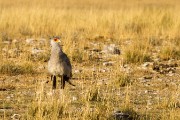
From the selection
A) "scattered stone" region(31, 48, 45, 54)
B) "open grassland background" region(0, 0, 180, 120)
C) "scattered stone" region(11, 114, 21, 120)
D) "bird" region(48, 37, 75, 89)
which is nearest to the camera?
"scattered stone" region(11, 114, 21, 120)

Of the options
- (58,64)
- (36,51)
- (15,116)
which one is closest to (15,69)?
(58,64)

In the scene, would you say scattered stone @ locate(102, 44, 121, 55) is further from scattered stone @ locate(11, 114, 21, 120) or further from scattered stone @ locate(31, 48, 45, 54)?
scattered stone @ locate(11, 114, 21, 120)

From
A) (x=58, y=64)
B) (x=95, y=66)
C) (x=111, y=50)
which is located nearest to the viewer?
(x=58, y=64)

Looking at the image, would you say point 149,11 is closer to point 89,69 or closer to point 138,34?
point 138,34

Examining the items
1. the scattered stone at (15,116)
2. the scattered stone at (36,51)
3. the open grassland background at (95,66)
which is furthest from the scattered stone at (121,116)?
the scattered stone at (36,51)

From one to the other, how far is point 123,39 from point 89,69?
6103 mm

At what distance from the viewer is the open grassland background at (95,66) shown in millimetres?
7953

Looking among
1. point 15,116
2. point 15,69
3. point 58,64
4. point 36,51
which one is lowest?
point 36,51

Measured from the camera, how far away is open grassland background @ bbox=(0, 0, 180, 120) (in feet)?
26.1

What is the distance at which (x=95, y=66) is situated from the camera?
13641 millimetres

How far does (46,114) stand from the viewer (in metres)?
7.30

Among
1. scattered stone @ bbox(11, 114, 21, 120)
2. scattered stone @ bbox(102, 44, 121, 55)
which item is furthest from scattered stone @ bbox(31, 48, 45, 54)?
scattered stone @ bbox(11, 114, 21, 120)

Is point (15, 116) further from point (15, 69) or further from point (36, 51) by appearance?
point (36, 51)

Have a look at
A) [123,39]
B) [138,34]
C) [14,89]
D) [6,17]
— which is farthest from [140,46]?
[6,17]
